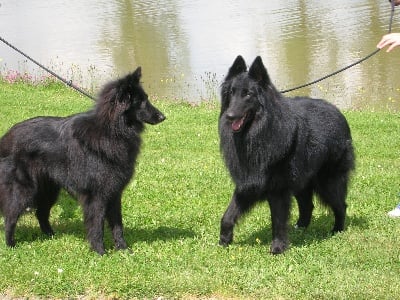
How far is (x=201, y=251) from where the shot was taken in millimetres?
5578

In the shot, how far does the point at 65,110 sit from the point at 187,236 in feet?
23.0

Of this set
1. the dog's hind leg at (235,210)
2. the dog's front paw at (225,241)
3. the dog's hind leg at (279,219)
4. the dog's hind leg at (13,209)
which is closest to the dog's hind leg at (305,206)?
the dog's hind leg at (279,219)

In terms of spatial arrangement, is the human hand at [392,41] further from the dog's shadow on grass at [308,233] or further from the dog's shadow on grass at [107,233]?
the dog's shadow on grass at [107,233]

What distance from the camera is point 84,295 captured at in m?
4.78

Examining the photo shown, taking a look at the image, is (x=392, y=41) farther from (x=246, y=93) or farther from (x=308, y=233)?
(x=308, y=233)

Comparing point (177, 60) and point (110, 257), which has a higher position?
point (110, 257)

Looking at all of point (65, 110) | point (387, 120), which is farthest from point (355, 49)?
point (65, 110)

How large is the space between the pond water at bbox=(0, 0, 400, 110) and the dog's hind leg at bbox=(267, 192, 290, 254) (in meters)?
9.09

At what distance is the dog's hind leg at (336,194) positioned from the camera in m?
6.18

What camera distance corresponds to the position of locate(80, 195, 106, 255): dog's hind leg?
5.55 meters

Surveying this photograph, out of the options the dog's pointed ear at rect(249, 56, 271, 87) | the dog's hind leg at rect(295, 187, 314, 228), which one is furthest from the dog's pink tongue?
the dog's hind leg at rect(295, 187, 314, 228)

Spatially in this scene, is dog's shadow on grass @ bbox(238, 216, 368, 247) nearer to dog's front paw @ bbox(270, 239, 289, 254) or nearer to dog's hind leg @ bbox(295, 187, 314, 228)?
dog's hind leg @ bbox(295, 187, 314, 228)

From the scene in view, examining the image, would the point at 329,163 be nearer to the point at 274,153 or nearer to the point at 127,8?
the point at 274,153

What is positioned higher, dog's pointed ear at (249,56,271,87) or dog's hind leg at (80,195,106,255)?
dog's pointed ear at (249,56,271,87)
